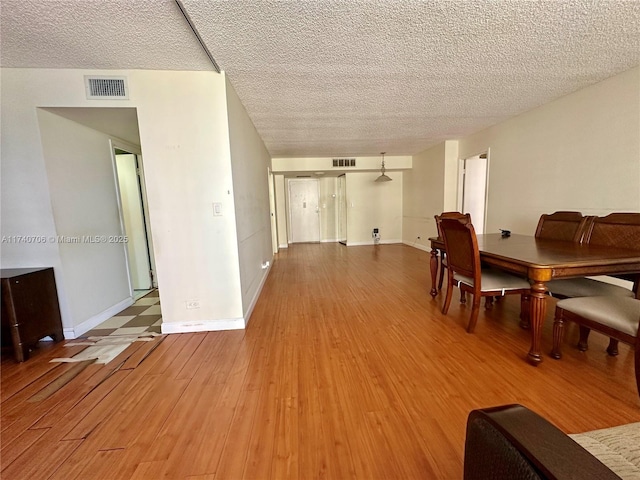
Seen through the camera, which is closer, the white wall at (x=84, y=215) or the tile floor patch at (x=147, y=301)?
the white wall at (x=84, y=215)

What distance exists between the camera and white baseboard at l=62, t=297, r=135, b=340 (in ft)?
7.58

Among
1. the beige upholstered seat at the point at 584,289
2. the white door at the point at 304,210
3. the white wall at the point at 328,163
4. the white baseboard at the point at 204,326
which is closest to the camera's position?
the beige upholstered seat at the point at 584,289

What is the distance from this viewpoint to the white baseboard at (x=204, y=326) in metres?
2.36

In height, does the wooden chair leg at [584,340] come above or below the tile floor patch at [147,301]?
above

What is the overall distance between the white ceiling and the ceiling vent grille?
125 inches

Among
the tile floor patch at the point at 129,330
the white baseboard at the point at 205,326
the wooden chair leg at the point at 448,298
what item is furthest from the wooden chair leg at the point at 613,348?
the tile floor patch at the point at 129,330

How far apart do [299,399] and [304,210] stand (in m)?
6.60

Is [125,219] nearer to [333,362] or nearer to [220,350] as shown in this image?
[220,350]

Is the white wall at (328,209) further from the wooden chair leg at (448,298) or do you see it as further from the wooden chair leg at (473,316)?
the wooden chair leg at (473,316)

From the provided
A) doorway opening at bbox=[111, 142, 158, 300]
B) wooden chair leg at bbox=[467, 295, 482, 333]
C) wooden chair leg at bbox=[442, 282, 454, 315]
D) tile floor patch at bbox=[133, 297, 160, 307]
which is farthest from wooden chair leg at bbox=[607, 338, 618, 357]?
doorway opening at bbox=[111, 142, 158, 300]

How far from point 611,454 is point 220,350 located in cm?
215

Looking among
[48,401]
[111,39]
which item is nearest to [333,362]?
[48,401]

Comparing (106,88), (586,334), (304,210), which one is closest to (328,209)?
(304,210)

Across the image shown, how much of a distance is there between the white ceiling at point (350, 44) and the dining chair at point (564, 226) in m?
1.38
